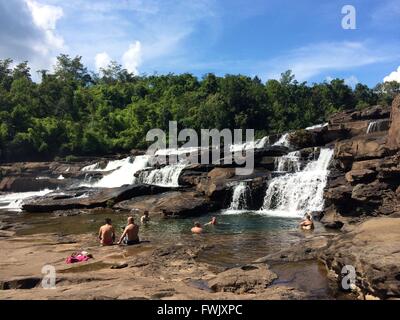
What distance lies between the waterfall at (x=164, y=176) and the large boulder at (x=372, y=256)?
2166 centimetres

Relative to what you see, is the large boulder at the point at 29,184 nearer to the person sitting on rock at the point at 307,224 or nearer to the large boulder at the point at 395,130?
the person sitting on rock at the point at 307,224

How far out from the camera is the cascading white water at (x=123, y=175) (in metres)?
37.9

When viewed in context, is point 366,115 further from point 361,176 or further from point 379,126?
point 361,176

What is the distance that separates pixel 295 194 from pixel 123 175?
19070 mm

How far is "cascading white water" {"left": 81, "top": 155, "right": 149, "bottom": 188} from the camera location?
37.9m

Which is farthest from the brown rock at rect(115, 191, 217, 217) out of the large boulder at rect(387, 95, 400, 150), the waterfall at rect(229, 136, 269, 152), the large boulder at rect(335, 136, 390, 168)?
the waterfall at rect(229, 136, 269, 152)

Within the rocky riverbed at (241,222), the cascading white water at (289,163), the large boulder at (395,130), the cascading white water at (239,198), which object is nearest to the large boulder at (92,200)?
the rocky riverbed at (241,222)

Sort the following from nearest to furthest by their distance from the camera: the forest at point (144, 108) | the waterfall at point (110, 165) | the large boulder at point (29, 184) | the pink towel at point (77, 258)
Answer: the pink towel at point (77, 258) < the large boulder at point (29, 184) < the waterfall at point (110, 165) < the forest at point (144, 108)

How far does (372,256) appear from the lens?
7.77m
